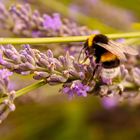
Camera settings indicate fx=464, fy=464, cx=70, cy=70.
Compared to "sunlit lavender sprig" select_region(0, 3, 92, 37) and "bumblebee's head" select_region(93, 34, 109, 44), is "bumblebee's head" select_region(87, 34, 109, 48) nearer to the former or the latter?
"bumblebee's head" select_region(93, 34, 109, 44)

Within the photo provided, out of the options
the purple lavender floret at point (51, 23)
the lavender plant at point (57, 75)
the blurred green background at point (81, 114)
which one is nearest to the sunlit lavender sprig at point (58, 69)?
the lavender plant at point (57, 75)

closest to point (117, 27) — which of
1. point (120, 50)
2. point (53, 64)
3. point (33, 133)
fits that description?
point (33, 133)

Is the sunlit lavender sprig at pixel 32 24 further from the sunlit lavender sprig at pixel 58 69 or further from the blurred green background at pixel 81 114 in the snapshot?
the blurred green background at pixel 81 114

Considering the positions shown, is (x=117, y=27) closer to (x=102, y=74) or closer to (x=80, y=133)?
(x=80, y=133)

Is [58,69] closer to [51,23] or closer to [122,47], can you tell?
[122,47]

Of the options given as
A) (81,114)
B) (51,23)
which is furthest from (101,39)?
(81,114)

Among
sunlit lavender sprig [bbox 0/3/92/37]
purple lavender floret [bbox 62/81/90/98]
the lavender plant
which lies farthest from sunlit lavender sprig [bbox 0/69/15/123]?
sunlit lavender sprig [bbox 0/3/92/37]
